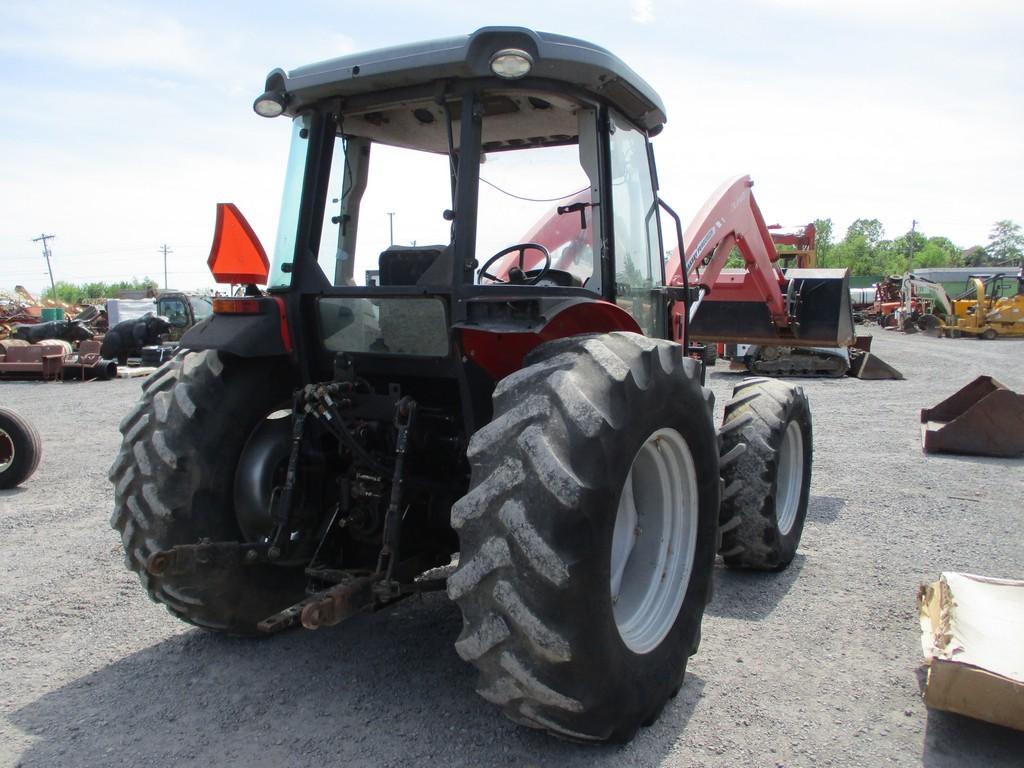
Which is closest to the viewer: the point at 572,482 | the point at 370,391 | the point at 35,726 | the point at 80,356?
the point at 572,482

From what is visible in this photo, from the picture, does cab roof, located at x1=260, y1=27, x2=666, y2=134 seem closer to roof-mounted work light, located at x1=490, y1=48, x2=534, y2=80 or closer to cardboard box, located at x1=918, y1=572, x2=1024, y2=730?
roof-mounted work light, located at x1=490, y1=48, x2=534, y2=80

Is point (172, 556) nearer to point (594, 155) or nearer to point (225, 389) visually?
point (225, 389)

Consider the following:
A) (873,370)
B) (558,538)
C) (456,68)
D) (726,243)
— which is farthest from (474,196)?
(873,370)

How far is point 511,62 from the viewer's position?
2.75m

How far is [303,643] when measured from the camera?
3580mm

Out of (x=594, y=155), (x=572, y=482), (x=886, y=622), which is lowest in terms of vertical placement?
(x=886, y=622)

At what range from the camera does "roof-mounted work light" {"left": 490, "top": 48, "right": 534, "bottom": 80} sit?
2740 millimetres

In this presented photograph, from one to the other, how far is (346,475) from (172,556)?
78cm

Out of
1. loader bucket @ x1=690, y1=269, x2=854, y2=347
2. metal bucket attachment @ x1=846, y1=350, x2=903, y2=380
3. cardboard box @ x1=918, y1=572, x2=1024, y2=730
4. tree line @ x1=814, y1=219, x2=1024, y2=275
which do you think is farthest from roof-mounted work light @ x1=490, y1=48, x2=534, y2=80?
tree line @ x1=814, y1=219, x2=1024, y2=275

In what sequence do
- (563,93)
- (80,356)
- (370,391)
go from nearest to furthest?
(563,93) → (370,391) → (80,356)

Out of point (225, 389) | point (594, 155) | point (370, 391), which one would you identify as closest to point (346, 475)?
point (370, 391)

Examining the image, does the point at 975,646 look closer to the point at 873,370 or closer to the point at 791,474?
the point at 791,474

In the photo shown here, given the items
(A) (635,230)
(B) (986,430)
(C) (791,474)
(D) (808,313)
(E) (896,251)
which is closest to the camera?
(A) (635,230)

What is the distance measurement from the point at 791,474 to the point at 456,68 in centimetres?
336
